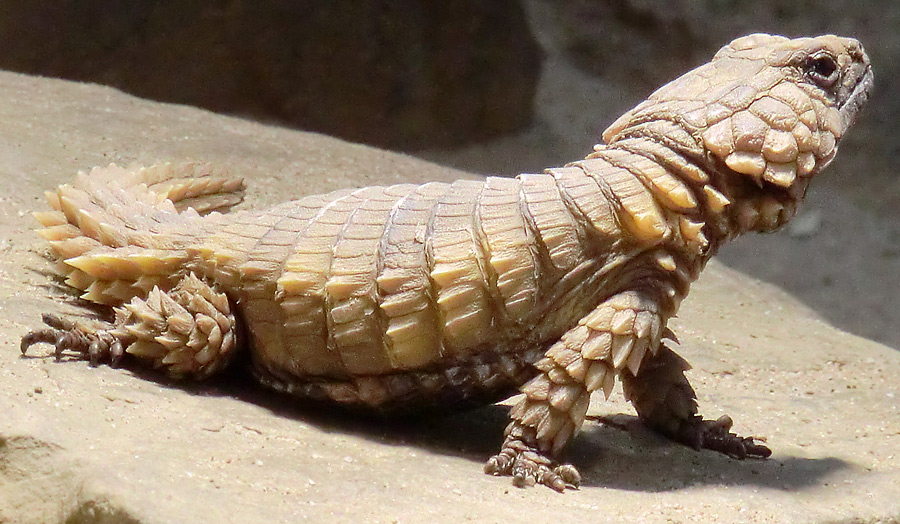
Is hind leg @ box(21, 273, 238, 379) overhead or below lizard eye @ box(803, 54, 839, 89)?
below

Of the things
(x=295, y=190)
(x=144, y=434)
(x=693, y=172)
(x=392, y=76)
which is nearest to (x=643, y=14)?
(x=392, y=76)

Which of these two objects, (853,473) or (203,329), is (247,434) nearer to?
(203,329)

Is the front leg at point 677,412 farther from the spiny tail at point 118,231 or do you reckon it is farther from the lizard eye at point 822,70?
the spiny tail at point 118,231

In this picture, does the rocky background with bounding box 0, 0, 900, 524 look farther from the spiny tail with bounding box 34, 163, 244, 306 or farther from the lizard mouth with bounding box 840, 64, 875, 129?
the lizard mouth with bounding box 840, 64, 875, 129

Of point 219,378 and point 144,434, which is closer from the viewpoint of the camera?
point 144,434

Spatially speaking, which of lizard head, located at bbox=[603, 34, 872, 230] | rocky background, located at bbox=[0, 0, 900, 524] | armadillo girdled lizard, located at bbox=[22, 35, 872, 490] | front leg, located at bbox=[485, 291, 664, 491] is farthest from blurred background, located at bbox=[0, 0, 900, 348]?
front leg, located at bbox=[485, 291, 664, 491]
